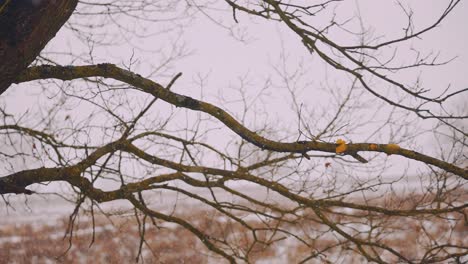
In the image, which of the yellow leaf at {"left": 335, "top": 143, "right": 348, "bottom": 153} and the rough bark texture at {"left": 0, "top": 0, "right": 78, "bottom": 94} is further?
the yellow leaf at {"left": 335, "top": 143, "right": 348, "bottom": 153}

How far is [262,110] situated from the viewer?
5941mm

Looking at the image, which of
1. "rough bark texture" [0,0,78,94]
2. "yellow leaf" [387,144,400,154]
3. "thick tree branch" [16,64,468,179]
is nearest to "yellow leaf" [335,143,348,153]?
"thick tree branch" [16,64,468,179]

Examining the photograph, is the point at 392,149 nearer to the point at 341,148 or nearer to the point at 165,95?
the point at 341,148

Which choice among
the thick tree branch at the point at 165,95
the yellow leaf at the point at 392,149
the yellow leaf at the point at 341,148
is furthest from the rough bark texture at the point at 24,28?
the yellow leaf at the point at 392,149

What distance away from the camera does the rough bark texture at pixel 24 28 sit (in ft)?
Answer: 6.36

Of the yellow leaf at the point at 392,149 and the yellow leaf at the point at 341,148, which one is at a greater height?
the yellow leaf at the point at 392,149

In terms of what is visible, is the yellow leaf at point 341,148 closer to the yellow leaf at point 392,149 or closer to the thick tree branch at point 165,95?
the thick tree branch at point 165,95

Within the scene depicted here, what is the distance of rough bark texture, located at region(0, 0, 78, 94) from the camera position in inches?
76.4

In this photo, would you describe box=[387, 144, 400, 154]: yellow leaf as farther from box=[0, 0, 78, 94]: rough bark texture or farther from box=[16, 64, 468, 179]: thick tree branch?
box=[0, 0, 78, 94]: rough bark texture

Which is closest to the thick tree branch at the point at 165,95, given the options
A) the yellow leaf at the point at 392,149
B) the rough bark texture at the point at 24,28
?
the yellow leaf at the point at 392,149

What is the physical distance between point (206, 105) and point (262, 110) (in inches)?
140

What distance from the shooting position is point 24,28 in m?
1.96

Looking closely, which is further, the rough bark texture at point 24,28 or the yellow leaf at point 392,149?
the yellow leaf at point 392,149

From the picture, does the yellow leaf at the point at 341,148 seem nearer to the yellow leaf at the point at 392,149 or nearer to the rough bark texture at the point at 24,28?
the yellow leaf at the point at 392,149
